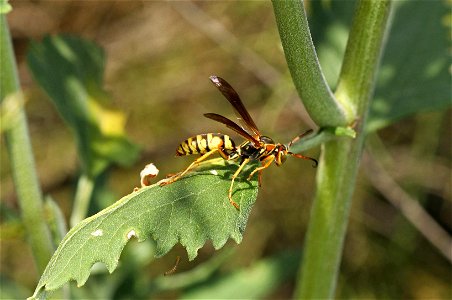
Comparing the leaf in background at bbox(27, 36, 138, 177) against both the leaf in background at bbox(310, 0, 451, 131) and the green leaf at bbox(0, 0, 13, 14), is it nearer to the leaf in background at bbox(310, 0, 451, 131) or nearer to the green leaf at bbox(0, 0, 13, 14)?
Result: the leaf in background at bbox(310, 0, 451, 131)

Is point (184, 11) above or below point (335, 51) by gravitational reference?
above

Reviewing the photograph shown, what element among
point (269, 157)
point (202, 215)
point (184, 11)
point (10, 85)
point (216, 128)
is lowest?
point (202, 215)

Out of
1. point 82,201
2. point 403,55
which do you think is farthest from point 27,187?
point 403,55

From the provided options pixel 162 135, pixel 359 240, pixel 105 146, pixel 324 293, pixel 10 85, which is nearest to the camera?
pixel 10 85

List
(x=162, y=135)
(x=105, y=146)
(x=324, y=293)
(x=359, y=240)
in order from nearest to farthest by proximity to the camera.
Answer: (x=324, y=293) < (x=105, y=146) < (x=359, y=240) < (x=162, y=135)

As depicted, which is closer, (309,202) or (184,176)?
(184,176)

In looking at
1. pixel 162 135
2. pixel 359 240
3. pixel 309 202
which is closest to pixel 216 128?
pixel 162 135

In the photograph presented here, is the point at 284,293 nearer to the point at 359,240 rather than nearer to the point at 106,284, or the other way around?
the point at 359,240
